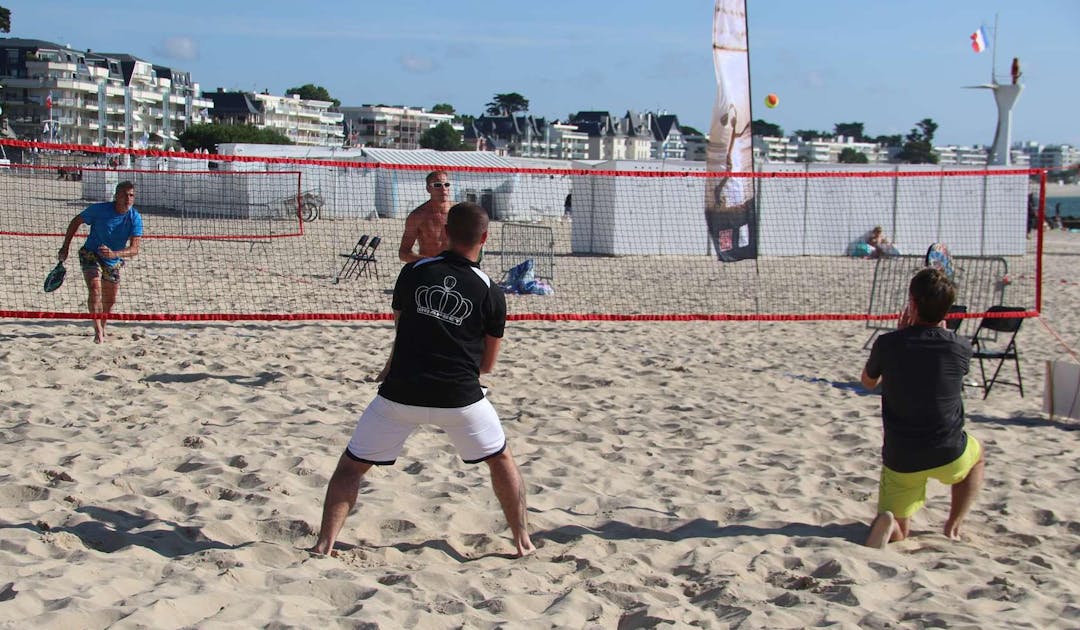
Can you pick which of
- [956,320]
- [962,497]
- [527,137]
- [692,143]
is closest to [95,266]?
[962,497]

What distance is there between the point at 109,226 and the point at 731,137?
8.06 m

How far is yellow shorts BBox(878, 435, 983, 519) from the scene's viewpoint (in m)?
4.21

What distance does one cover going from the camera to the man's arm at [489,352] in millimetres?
3861

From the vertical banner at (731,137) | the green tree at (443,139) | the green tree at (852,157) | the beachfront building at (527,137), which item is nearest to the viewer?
the vertical banner at (731,137)

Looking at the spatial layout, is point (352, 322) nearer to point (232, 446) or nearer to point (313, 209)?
point (232, 446)

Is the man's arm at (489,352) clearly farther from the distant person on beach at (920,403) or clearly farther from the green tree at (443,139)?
the green tree at (443,139)

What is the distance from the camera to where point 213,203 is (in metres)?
24.9

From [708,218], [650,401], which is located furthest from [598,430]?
[708,218]

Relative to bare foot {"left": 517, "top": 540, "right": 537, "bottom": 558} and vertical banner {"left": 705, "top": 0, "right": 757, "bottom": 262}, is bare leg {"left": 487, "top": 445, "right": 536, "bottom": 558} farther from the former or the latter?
vertical banner {"left": 705, "top": 0, "right": 757, "bottom": 262}

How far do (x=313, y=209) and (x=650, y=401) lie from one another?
68.4ft

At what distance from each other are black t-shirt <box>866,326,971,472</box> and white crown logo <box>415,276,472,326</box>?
1.78 m

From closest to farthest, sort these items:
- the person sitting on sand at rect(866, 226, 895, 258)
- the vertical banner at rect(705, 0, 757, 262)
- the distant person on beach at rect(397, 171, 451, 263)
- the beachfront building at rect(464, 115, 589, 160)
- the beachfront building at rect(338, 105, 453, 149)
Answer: the distant person on beach at rect(397, 171, 451, 263) → the vertical banner at rect(705, 0, 757, 262) → the person sitting on sand at rect(866, 226, 895, 258) → the beachfront building at rect(464, 115, 589, 160) → the beachfront building at rect(338, 105, 453, 149)


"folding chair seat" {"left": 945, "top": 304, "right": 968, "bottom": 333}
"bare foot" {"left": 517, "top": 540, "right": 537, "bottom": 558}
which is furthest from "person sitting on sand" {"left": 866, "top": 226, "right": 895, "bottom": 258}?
"bare foot" {"left": 517, "top": 540, "right": 537, "bottom": 558}

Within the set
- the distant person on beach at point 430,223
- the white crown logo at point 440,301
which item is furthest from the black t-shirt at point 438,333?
the distant person on beach at point 430,223
